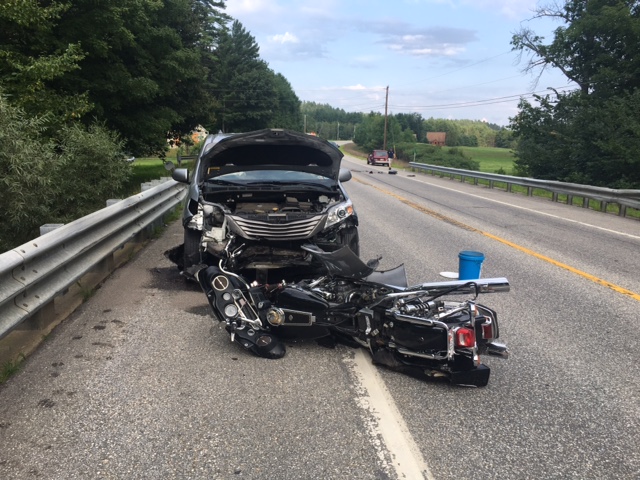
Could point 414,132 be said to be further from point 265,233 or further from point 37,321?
point 37,321

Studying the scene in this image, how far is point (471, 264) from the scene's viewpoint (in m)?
4.55

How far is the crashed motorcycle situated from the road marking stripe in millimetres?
169

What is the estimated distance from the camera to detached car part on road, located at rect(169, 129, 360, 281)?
5523 millimetres

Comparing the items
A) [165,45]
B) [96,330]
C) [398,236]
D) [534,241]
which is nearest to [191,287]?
[96,330]

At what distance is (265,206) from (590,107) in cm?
2363

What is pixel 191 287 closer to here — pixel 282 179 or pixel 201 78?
pixel 282 179

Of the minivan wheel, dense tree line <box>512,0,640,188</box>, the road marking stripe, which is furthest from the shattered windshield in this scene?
dense tree line <box>512,0,640,188</box>

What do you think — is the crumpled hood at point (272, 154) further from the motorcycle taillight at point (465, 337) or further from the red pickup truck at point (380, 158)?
the red pickup truck at point (380, 158)

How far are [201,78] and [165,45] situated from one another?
6.22 m

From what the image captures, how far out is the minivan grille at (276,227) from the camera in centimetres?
543

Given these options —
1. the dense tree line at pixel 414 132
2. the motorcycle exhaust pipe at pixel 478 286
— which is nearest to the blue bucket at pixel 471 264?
the motorcycle exhaust pipe at pixel 478 286

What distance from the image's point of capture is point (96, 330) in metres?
4.99

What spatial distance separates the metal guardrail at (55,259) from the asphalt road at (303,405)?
0.43m

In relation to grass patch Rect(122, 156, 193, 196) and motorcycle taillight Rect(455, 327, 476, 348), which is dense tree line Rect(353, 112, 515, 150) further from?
motorcycle taillight Rect(455, 327, 476, 348)
